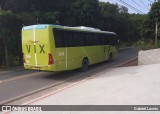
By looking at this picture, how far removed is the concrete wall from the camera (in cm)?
1704

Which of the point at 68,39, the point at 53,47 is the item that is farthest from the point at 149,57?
the point at 53,47

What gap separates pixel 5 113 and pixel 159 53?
41.5 ft

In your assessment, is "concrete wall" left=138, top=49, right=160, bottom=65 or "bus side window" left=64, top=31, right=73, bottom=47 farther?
"concrete wall" left=138, top=49, right=160, bottom=65

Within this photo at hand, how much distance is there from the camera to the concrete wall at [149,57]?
17044mm

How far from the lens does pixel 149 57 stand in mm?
17516

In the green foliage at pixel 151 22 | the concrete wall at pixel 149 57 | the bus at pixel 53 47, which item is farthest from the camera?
the green foliage at pixel 151 22

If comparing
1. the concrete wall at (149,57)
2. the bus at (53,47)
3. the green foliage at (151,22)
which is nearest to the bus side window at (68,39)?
the bus at (53,47)

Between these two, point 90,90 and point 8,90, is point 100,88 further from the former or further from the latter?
point 8,90

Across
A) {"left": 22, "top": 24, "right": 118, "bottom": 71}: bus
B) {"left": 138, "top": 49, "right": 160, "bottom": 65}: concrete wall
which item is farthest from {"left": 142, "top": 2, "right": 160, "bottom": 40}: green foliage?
{"left": 22, "top": 24, "right": 118, "bottom": 71}: bus

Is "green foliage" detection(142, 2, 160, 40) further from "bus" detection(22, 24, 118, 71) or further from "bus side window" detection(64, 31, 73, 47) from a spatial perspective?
"bus side window" detection(64, 31, 73, 47)

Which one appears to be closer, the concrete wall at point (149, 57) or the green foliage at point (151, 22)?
the concrete wall at point (149, 57)

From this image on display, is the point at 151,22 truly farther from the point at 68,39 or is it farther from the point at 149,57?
the point at 68,39

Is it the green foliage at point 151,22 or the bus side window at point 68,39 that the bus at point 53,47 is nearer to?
the bus side window at point 68,39

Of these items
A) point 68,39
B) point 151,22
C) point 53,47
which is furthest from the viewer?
point 151,22
